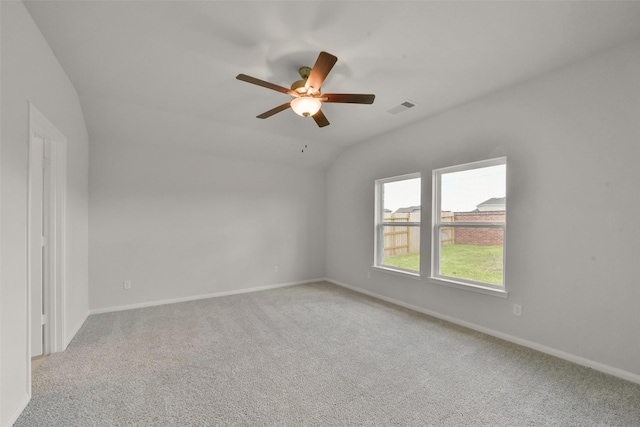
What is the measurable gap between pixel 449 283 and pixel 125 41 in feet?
13.5

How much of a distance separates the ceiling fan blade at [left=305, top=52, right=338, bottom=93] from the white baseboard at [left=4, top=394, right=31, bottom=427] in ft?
9.91

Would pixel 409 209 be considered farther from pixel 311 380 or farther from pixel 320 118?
pixel 311 380

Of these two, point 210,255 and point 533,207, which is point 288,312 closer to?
point 210,255

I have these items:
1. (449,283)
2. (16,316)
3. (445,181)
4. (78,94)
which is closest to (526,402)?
(449,283)

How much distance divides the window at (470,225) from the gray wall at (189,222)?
8.76 ft

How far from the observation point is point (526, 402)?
1978 mm

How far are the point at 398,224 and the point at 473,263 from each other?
1.27m

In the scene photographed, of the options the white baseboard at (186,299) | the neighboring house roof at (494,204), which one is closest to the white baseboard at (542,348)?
the neighboring house roof at (494,204)

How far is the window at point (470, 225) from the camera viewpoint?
3.17 meters

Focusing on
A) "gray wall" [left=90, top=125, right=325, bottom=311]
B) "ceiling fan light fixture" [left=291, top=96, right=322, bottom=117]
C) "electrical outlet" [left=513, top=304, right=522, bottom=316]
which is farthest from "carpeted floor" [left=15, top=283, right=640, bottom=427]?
"ceiling fan light fixture" [left=291, top=96, right=322, bottom=117]

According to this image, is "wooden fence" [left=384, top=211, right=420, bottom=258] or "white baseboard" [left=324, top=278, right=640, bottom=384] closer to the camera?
"white baseboard" [left=324, top=278, right=640, bottom=384]

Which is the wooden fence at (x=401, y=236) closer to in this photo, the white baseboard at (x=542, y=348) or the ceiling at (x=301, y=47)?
the white baseboard at (x=542, y=348)

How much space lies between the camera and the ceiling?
1.93 metres

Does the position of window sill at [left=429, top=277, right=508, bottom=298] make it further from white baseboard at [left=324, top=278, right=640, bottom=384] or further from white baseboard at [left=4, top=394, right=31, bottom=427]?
white baseboard at [left=4, top=394, right=31, bottom=427]
